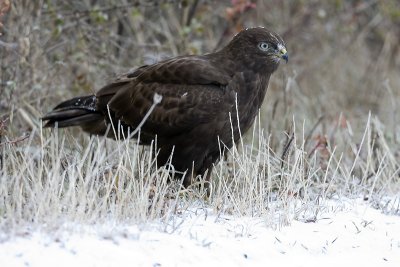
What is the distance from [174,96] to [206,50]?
4351 mm

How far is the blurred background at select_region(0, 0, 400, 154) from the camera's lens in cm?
759

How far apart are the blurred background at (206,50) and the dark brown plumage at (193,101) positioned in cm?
72

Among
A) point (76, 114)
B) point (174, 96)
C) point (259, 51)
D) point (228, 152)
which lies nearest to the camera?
point (174, 96)

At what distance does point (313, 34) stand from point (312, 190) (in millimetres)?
6006

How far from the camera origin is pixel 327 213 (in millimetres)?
5672

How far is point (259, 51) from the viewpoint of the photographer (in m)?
6.19

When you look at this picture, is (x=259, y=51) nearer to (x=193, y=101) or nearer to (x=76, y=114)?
(x=193, y=101)

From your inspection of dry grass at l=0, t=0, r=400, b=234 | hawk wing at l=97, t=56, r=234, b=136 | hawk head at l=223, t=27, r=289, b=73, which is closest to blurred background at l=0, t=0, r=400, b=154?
dry grass at l=0, t=0, r=400, b=234

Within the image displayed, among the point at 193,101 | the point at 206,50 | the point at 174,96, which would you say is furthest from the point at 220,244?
the point at 206,50

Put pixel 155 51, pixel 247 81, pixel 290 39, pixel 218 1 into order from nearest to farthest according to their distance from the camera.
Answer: pixel 247 81
pixel 155 51
pixel 218 1
pixel 290 39

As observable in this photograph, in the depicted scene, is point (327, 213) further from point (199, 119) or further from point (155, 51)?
point (155, 51)

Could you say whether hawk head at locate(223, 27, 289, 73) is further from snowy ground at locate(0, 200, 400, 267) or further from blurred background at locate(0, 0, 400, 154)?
snowy ground at locate(0, 200, 400, 267)

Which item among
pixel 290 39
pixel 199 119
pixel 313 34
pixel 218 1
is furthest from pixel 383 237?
pixel 313 34

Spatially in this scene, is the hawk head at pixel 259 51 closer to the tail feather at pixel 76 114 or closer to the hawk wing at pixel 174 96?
the hawk wing at pixel 174 96
